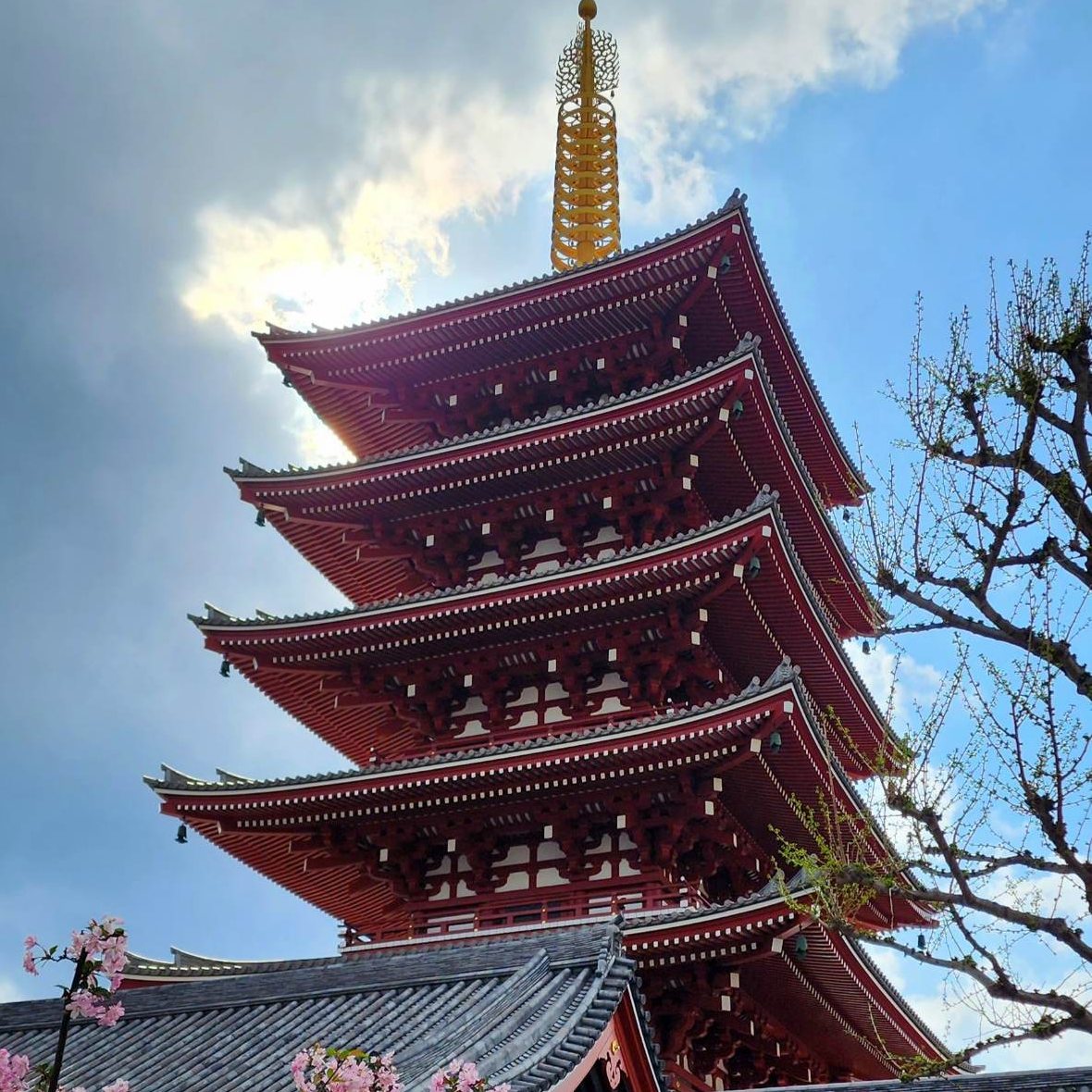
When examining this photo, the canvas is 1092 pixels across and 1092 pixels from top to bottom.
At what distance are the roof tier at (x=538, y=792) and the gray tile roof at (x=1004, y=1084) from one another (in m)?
3.19

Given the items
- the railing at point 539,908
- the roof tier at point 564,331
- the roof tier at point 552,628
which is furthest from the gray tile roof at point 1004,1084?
the roof tier at point 564,331

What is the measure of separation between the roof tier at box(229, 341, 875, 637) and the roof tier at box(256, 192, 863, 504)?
6.16 feet

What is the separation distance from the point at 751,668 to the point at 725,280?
260 inches

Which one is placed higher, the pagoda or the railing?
the pagoda

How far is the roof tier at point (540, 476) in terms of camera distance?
800 inches

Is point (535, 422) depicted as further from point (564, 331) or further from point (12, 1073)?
point (12, 1073)

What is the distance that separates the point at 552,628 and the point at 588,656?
0.74 meters

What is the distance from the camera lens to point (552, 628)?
20.2 metres

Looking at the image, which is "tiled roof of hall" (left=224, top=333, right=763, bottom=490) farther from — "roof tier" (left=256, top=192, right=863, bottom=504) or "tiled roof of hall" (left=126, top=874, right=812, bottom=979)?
"tiled roof of hall" (left=126, top=874, right=812, bottom=979)

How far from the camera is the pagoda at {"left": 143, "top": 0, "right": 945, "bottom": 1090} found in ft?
59.1

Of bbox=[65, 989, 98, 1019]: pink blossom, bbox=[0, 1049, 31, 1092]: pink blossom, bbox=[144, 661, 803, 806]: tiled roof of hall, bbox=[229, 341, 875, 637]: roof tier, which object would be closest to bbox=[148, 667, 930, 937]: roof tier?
bbox=[144, 661, 803, 806]: tiled roof of hall

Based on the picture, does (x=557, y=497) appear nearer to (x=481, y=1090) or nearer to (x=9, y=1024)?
(x=9, y=1024)

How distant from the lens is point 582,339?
22.9 metres

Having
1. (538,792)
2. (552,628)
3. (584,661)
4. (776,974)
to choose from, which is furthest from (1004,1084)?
(552,628)
